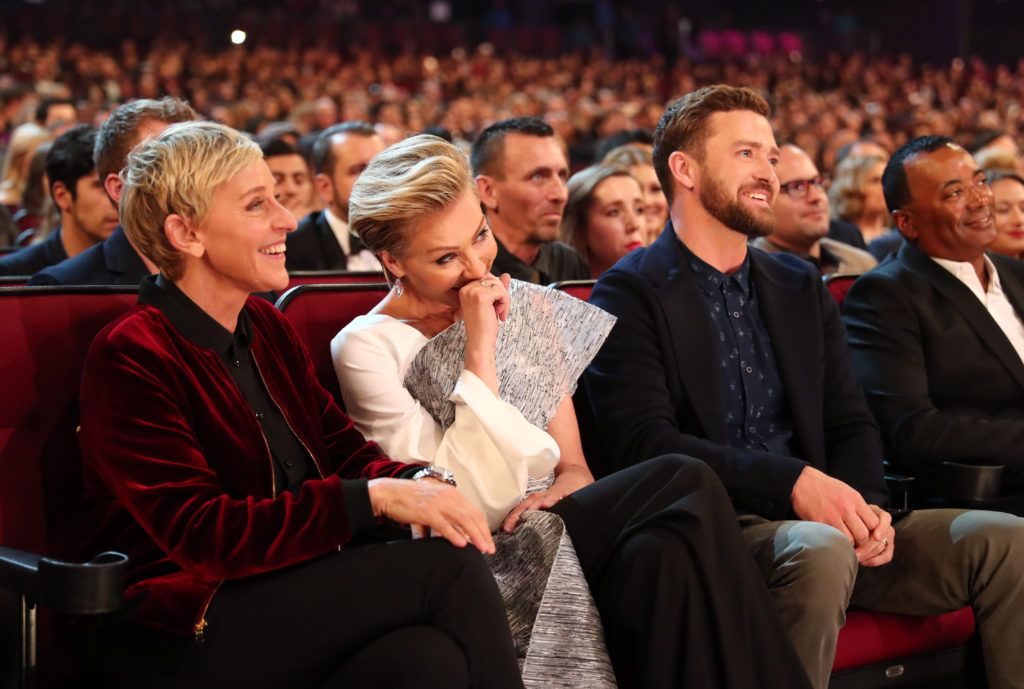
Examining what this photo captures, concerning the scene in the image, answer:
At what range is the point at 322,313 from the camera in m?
2.30

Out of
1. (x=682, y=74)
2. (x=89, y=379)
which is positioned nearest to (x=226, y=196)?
(x=89, y=379)

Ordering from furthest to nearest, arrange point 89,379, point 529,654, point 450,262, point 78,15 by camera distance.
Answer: point 78,15
point 450,262
point 529,654
point 89,379

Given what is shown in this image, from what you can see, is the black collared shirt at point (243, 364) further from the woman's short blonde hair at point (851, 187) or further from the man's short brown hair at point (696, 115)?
the woman's short blonde hair at point (851, 187)

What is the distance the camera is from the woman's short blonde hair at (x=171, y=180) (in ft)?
6.13

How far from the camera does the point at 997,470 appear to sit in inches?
93.7

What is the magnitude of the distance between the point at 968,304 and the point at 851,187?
2467 mm

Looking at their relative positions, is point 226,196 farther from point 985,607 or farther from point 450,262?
point 985,607

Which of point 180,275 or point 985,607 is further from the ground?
point 180,275

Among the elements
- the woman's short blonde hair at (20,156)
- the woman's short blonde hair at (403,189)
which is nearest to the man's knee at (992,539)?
the woman's short blonde hair at (403,189)

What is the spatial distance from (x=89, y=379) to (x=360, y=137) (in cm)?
269

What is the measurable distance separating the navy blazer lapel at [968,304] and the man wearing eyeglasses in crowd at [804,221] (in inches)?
42.4

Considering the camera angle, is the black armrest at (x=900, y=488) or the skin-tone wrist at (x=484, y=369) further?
the black armrest at (x=900, y=488)

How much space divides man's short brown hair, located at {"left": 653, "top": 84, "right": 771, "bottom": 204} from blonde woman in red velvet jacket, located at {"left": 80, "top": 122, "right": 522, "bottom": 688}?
104 cm

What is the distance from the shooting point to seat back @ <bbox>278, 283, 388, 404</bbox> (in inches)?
89.1
